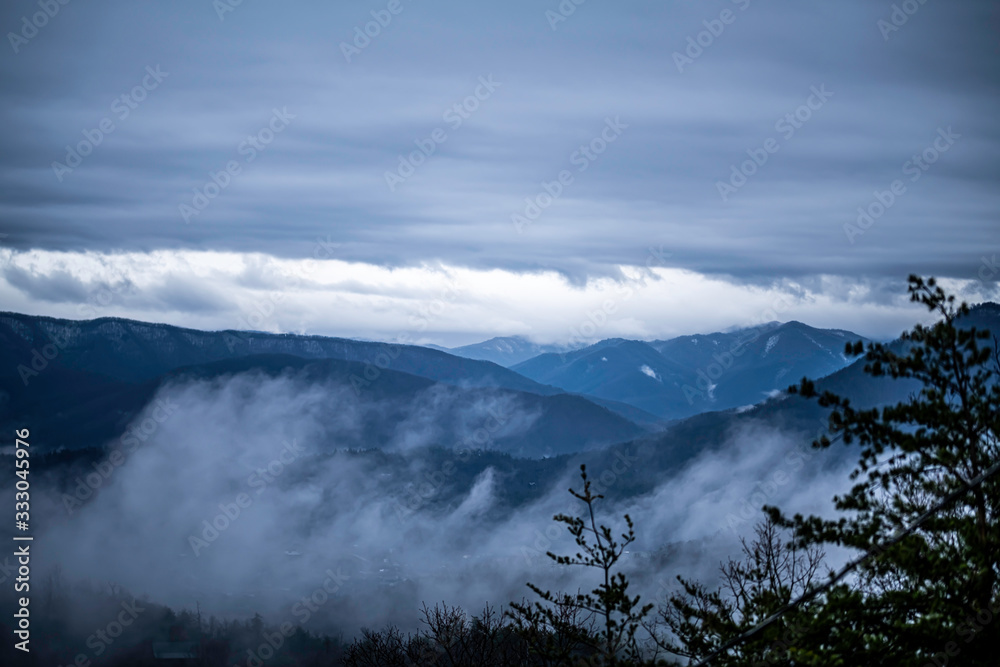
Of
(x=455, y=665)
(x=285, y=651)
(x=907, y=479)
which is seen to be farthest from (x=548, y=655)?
(x=285, y=651)

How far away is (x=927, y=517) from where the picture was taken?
12227 millimetres

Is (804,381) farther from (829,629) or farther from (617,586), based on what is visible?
(617,586)

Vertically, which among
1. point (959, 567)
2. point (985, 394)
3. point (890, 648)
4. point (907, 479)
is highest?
point (985, 394)

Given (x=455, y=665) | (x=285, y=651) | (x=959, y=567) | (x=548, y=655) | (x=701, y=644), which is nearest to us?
(x=959, y=567)

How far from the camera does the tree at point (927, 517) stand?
12.5 m

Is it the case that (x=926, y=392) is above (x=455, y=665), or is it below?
above

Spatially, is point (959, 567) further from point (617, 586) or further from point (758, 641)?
point (617, 586)

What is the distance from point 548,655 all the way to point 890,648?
8351 millimetres

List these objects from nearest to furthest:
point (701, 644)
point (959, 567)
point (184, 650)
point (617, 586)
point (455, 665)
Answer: point (959, 567)
point (617, 586)
point (701, 644)
point (455, 665)
point (184, 650)

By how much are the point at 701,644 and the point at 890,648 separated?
5.22 meters

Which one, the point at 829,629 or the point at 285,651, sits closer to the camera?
the point at 829,629

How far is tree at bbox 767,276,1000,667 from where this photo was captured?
12.5 meters

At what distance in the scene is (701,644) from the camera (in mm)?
17531

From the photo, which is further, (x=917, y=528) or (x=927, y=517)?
(x=917, y=528)
